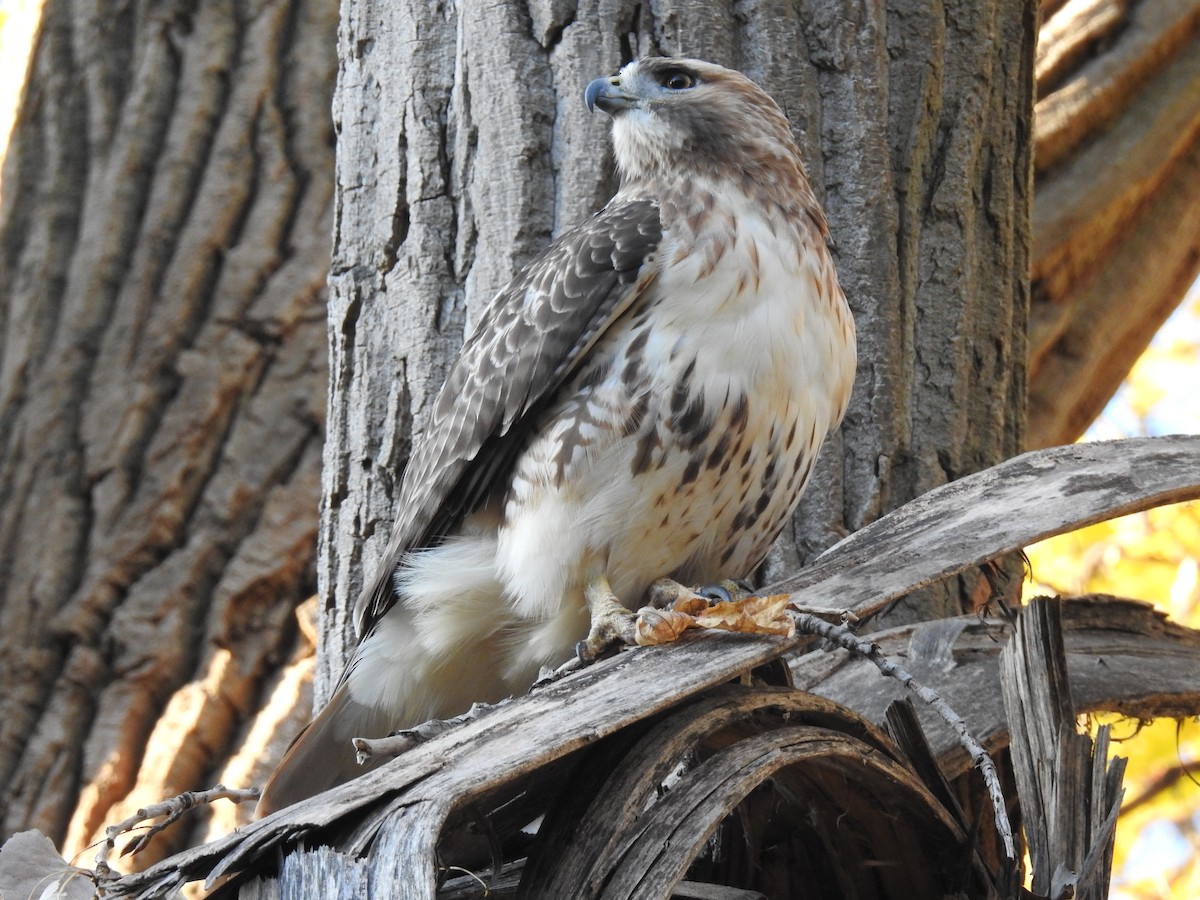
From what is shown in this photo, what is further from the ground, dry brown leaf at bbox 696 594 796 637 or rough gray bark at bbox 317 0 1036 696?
Result: rough gray bark at bbox 317 0 1036 696

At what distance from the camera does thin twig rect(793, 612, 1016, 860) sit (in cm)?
190

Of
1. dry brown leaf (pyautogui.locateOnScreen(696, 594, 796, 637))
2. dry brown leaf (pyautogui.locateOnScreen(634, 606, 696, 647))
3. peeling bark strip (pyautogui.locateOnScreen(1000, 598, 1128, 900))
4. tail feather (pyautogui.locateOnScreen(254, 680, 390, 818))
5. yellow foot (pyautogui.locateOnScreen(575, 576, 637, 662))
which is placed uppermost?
dry brown leaf (pyautogui.locateOnScreen(696, 594, 796, 637))

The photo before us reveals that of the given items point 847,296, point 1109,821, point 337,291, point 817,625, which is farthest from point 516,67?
point 1109,821

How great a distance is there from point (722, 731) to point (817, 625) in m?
0.23

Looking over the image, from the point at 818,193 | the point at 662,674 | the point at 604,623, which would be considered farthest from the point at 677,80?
the point at 662,674

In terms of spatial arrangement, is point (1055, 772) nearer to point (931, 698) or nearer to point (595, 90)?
Answer: point (931, 698)

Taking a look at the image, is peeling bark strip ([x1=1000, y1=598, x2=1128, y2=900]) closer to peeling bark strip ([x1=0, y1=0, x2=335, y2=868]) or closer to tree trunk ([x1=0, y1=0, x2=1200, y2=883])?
tree trunk ([x1=0, y1=0, x2=1200, y2=883])

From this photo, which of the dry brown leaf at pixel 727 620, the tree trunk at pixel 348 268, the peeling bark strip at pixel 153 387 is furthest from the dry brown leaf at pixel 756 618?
the peeling bark strip at pixel 153 387

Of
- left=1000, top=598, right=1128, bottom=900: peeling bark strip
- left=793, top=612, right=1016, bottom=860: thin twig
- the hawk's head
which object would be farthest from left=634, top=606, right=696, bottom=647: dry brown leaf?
the hawk's head

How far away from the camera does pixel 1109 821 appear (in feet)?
6.98

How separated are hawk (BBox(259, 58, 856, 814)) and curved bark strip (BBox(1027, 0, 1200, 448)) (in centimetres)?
163

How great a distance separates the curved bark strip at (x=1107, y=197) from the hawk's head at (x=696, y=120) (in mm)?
1571

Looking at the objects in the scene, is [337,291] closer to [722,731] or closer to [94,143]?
[722,731]

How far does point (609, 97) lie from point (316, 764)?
5.26 ft
